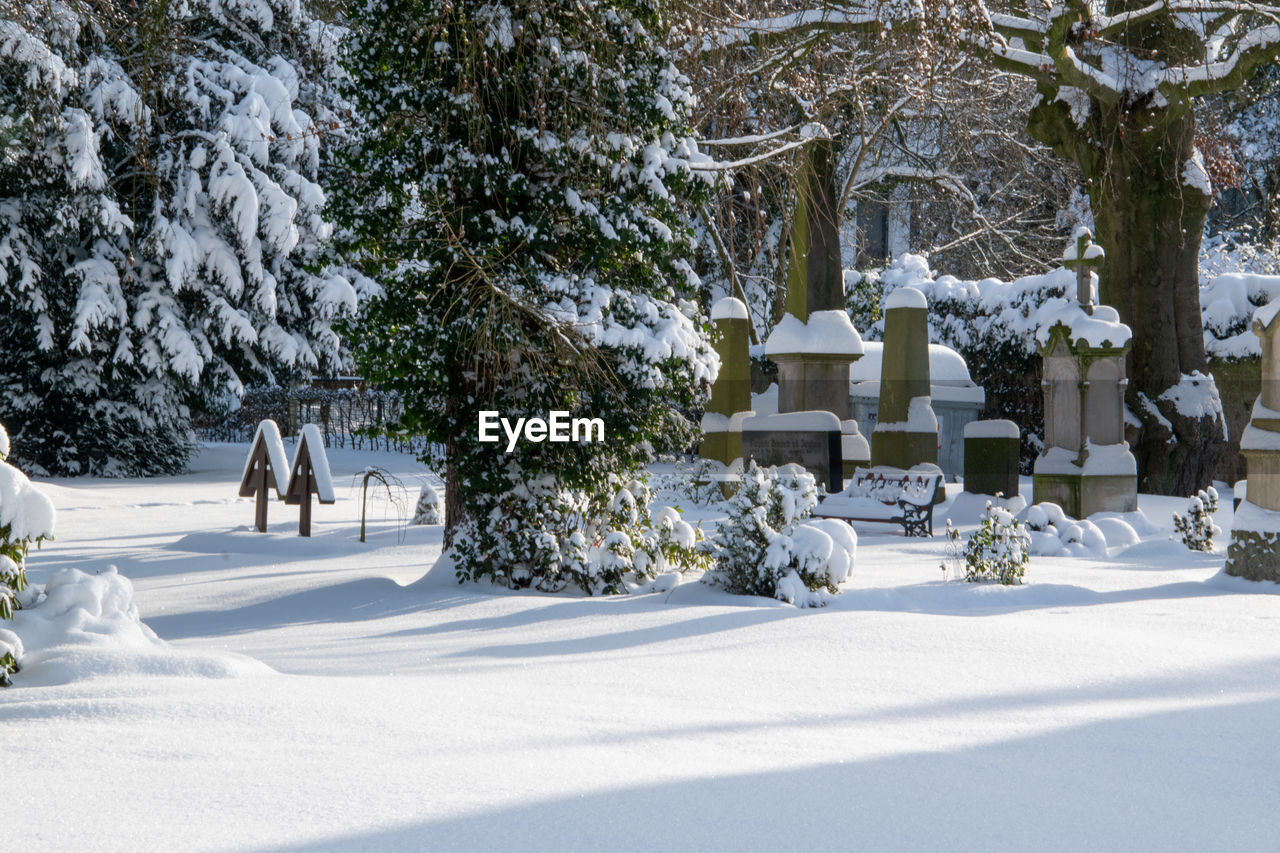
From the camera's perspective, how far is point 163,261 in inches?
692

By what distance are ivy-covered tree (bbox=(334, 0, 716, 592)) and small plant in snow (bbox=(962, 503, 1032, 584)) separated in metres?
2.29

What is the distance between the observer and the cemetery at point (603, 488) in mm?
3264

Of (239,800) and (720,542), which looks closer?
(239,800)

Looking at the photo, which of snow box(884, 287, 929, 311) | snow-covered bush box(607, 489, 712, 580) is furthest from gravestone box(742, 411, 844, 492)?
snow-covered bush box(607, 489, 712, 580)

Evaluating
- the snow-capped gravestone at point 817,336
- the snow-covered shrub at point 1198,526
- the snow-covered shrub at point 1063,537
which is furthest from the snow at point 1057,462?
the snow-capped gravestone at point 817,336

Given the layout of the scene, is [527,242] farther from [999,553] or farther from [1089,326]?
[1089,326]

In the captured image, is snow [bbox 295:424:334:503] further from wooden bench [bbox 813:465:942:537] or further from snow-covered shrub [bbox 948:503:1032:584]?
snow-covered shrub [bbox 948:503:1032:584]

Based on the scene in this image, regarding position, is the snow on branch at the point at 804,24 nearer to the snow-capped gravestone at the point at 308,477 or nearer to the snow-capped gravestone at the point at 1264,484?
the snow-capped gravestone at the point at 1264,484

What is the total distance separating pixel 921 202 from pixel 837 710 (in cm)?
2206

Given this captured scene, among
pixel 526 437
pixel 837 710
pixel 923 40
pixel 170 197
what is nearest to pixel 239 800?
pixel 837 710

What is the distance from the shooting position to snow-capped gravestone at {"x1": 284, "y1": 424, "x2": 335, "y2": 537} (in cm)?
1072

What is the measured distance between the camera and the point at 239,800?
2938mm

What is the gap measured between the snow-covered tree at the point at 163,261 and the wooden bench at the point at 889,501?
9009mm

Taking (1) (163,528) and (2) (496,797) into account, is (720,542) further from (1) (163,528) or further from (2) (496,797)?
(1) (163,528)
